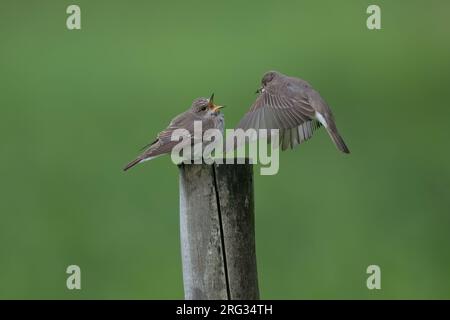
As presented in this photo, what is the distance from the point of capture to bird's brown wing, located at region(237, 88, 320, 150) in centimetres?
803

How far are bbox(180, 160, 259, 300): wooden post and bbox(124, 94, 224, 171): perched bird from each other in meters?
1.35

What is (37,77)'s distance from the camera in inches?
604

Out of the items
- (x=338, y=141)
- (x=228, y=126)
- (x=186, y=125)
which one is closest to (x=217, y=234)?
(x=186, y=125)

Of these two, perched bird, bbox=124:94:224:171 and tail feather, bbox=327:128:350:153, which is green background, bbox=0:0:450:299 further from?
perched bird, bbox=124:94:224:171

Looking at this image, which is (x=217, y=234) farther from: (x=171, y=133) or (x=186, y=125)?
(x=186, y=125)

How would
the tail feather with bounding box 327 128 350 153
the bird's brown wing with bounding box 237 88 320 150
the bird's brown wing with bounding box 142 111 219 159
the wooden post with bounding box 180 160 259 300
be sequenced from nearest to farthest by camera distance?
the wooden post with bounding box 180 160 259 300 < the bird's brown wing with bounding box 142 111 219 159 < the bird's brown wing with bounding box 237 88 320 150 < the tail feather with bounding box 327 128 350 153

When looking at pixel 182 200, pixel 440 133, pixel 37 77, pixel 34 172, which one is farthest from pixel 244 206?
pixel 37 77

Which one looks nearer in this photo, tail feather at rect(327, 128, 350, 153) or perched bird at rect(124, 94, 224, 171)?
perched bird at rect(124, 94, 224, 171)

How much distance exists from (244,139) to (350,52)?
29.6ft

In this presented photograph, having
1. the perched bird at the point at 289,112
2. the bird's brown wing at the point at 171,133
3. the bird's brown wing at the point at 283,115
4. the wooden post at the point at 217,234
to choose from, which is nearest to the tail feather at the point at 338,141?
the perched bird at the point at 289,112

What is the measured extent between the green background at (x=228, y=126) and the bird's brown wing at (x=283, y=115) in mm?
2451

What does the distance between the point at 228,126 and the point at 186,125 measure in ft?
16.2

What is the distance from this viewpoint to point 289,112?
827 cm

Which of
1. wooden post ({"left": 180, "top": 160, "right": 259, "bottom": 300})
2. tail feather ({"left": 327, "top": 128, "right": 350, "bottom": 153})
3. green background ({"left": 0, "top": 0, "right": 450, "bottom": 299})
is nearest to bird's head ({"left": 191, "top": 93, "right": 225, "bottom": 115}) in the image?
tail feather ({"left": 327, "top": 128, "right": 350, "bottom": 153})
